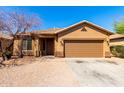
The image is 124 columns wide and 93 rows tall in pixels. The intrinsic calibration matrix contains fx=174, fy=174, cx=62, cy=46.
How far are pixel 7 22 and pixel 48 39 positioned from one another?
6308mm

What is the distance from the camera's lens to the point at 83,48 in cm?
2116

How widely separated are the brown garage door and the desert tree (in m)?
4.67

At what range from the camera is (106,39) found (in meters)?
21.3

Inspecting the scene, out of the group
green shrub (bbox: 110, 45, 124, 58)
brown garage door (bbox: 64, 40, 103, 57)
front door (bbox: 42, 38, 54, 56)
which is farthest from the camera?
front door (bbox: 42, 38, 54, 56)

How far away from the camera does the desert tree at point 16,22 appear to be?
18678 millimetres

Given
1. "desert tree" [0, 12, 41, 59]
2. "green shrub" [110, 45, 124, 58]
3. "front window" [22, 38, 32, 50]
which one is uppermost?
"desert tree" [0, 12, 41, 59]

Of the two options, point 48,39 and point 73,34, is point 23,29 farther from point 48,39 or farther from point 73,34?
point 73,34

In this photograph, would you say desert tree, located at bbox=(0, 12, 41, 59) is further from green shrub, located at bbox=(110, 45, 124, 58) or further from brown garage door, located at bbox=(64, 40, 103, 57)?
green shrub, located at bbox=(110, 45, 124, 58)

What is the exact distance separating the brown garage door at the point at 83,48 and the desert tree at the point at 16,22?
4.67 meters

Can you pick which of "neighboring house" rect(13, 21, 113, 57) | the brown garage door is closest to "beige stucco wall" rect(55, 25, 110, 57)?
"neighboring house" rect(13, 21, 113, 57)

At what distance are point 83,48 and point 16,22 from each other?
8.41 meters

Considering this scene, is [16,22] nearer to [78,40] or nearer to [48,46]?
[48,46]

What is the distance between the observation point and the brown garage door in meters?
21.0

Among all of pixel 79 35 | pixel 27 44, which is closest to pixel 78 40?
pixel 79 35
